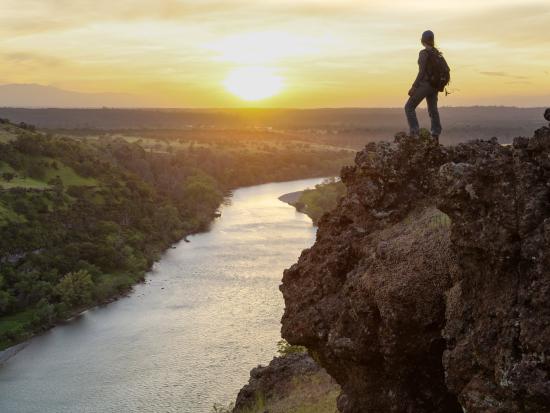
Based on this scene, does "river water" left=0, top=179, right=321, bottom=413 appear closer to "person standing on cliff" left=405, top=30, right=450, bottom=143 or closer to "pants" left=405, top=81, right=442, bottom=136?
"pants" left=405, top=81, right=442, bottom=136

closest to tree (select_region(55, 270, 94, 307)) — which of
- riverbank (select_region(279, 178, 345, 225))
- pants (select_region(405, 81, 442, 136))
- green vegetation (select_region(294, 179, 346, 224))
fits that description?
riverbank (select_region(279, 178, 345, 225))

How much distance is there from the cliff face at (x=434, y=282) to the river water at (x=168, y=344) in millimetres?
25590

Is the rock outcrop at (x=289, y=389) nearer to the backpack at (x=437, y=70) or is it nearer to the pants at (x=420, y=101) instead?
the pants at (x=420, y=101)

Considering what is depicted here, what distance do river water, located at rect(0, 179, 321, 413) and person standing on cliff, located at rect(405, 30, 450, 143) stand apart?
26493 millimetres

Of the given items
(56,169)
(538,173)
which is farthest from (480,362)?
(56,169)

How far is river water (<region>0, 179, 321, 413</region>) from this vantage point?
41125mm

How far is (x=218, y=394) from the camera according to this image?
39.6m

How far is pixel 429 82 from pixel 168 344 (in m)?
37.4

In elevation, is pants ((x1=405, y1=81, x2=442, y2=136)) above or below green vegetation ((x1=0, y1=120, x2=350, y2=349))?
above

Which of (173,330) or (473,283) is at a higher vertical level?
(473,283)

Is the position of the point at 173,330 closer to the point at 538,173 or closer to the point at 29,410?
the point at 29,410

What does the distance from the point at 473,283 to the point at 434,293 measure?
1.28 m

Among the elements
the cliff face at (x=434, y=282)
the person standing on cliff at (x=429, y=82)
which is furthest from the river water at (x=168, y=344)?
the person standing on cliff at (x=429, y=82)

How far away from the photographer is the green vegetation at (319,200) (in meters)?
97.4
